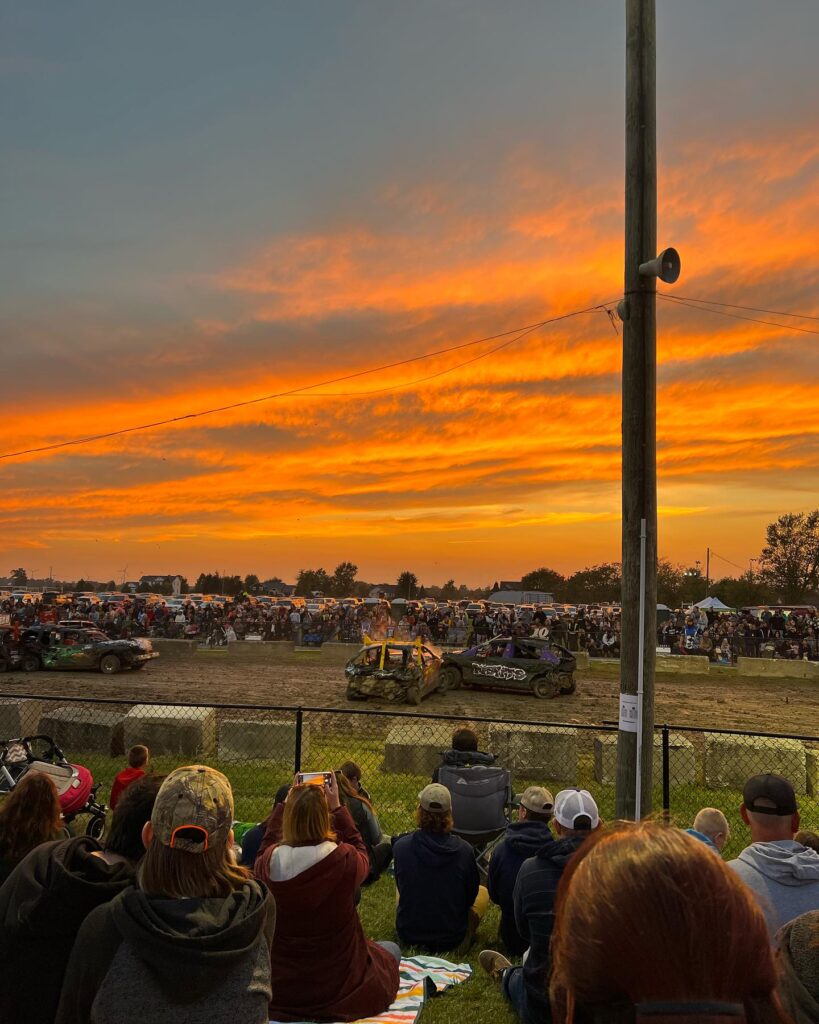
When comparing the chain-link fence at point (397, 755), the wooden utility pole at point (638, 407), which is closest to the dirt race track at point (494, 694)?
the chain-link fence at point (397, 755)

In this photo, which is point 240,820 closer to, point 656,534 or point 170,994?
point 656,534

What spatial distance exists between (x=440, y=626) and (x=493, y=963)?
103 ft

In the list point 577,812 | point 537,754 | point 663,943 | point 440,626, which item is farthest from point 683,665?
point 663,943

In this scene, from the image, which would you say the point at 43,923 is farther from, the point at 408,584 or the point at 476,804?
the point at 408,584

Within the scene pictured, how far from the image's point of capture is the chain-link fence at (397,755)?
1009 cm

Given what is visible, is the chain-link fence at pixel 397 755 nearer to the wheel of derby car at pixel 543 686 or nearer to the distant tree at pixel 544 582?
the wheel of derby car at pixel 543 686

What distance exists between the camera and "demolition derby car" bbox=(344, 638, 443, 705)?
19469 millimetres

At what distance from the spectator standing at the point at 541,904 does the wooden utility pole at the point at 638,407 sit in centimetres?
201

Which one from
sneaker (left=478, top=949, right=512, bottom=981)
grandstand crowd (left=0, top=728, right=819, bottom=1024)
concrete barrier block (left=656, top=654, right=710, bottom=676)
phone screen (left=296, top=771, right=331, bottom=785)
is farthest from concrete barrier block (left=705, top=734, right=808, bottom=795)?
concrete barrier block (left=656, top=654, right=710, bottom=676)

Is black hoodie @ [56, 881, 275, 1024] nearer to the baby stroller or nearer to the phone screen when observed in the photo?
the phone screen

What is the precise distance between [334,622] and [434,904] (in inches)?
1286

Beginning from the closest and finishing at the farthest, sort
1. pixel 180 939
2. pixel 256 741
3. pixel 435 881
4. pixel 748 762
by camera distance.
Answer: pixel 180 939 → pixel 435 881 → pixel 748 762 → pixel 256 741

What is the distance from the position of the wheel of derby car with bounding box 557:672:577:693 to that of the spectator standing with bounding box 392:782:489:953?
15693 millimetres

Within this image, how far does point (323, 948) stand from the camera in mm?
3895
